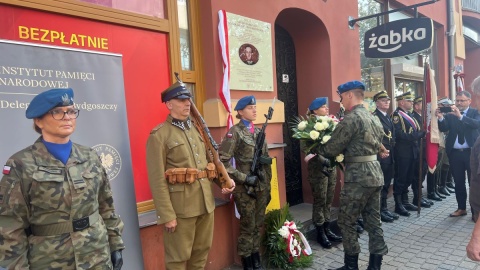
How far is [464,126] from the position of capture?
586 centimetres

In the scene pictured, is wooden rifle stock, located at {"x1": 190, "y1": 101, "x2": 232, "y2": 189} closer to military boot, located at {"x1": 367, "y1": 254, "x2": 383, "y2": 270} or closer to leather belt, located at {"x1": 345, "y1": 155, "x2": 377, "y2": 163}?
leather belt, located at {"x1": 345, "y1": 155, "x2": 377, "y2": 163}

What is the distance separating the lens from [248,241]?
388 cm

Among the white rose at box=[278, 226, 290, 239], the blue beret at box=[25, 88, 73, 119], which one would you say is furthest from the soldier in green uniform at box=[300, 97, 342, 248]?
the blue beret at box=[25, 88, 73, 119]

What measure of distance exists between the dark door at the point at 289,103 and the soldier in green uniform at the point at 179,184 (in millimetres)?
Result: 3151

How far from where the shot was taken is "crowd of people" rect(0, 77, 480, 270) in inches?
75.9

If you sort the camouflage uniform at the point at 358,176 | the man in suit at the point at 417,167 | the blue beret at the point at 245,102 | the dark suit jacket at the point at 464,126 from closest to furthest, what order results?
1. the camouflage uniform at the point at 358,176
2. the blue beret at the point at 245,102
3. the dark suit jacket at the point at 464,126
4. the man in suit at the point at 417,167

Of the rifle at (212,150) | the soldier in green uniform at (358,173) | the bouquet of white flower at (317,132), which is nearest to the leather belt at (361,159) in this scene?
the soldier in green uniform at (358,173)

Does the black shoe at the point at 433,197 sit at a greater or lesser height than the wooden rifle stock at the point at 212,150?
lesser

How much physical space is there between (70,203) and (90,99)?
95 cm

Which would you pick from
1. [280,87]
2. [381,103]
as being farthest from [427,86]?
[280,87]

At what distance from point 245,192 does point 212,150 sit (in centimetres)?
82

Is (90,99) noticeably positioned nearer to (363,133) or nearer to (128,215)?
(128,215)

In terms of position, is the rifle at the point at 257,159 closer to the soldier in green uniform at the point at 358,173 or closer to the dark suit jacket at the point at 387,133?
the soldier in green uniform at the point at 358,173

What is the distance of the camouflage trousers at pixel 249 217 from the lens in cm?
384
